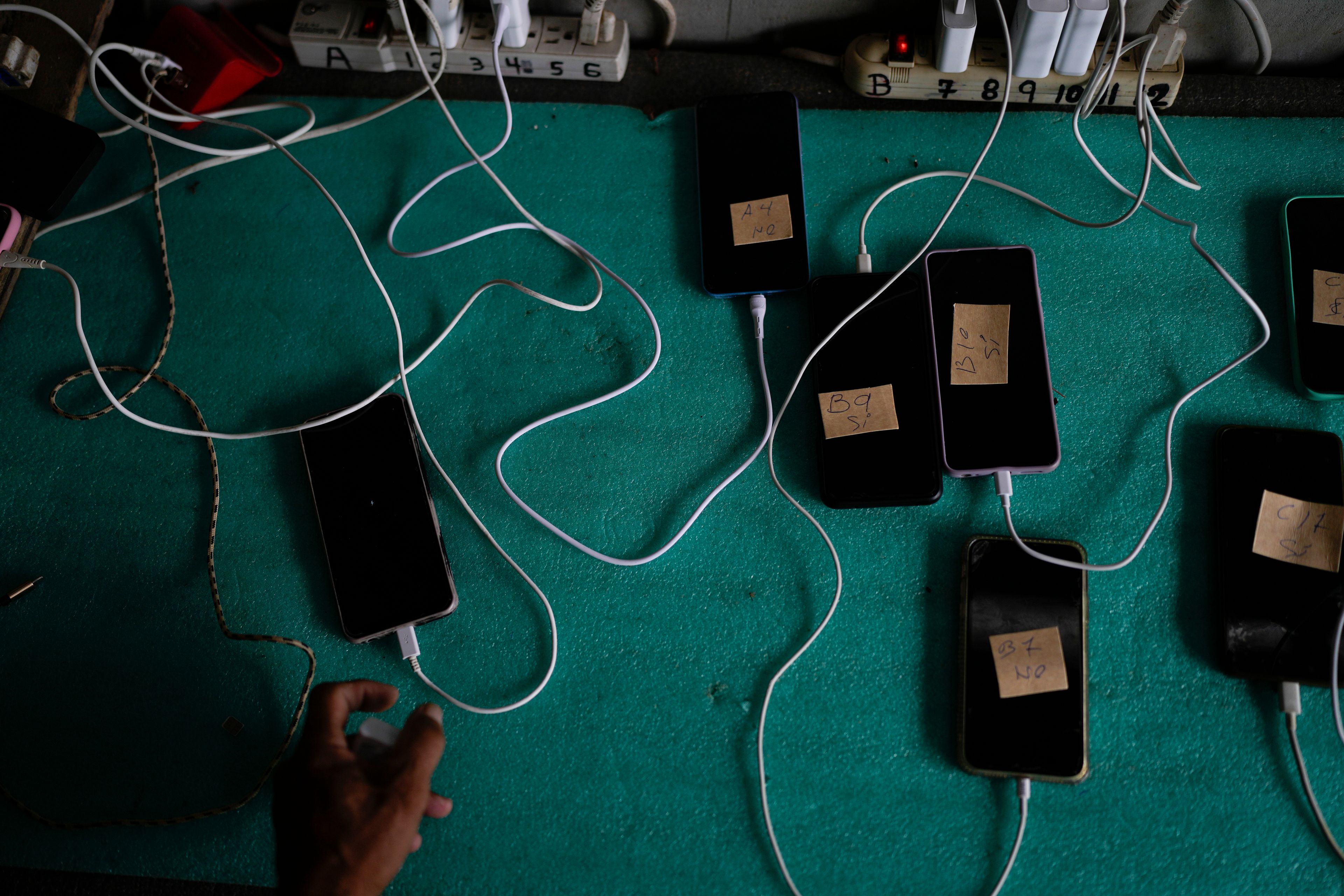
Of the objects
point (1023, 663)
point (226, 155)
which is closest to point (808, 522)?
point (1023, 663)

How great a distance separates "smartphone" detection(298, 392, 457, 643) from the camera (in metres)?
0.82

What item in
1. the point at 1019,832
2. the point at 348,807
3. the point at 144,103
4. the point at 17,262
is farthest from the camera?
the point at 144,103

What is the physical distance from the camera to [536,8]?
0.98 meters

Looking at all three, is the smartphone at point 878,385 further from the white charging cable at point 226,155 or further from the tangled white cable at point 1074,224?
the white charging cable at point 226,155

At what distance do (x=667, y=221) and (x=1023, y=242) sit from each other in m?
0.41

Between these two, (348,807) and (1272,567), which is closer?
(348,807)

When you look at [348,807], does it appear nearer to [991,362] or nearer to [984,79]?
[991,362]

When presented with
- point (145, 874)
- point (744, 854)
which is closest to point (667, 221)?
point (744, 854)

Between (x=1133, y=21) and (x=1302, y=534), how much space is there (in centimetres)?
62

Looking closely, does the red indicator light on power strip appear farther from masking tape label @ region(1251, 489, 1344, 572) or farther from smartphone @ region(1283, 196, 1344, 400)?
masking tape label @ region(1251, 489, 1344, 572)

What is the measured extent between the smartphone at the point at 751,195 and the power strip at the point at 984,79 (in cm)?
10

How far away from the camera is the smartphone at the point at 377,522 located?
32.3 inches

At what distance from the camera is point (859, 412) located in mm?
817

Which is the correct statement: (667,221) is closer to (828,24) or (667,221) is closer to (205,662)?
(828,24)
